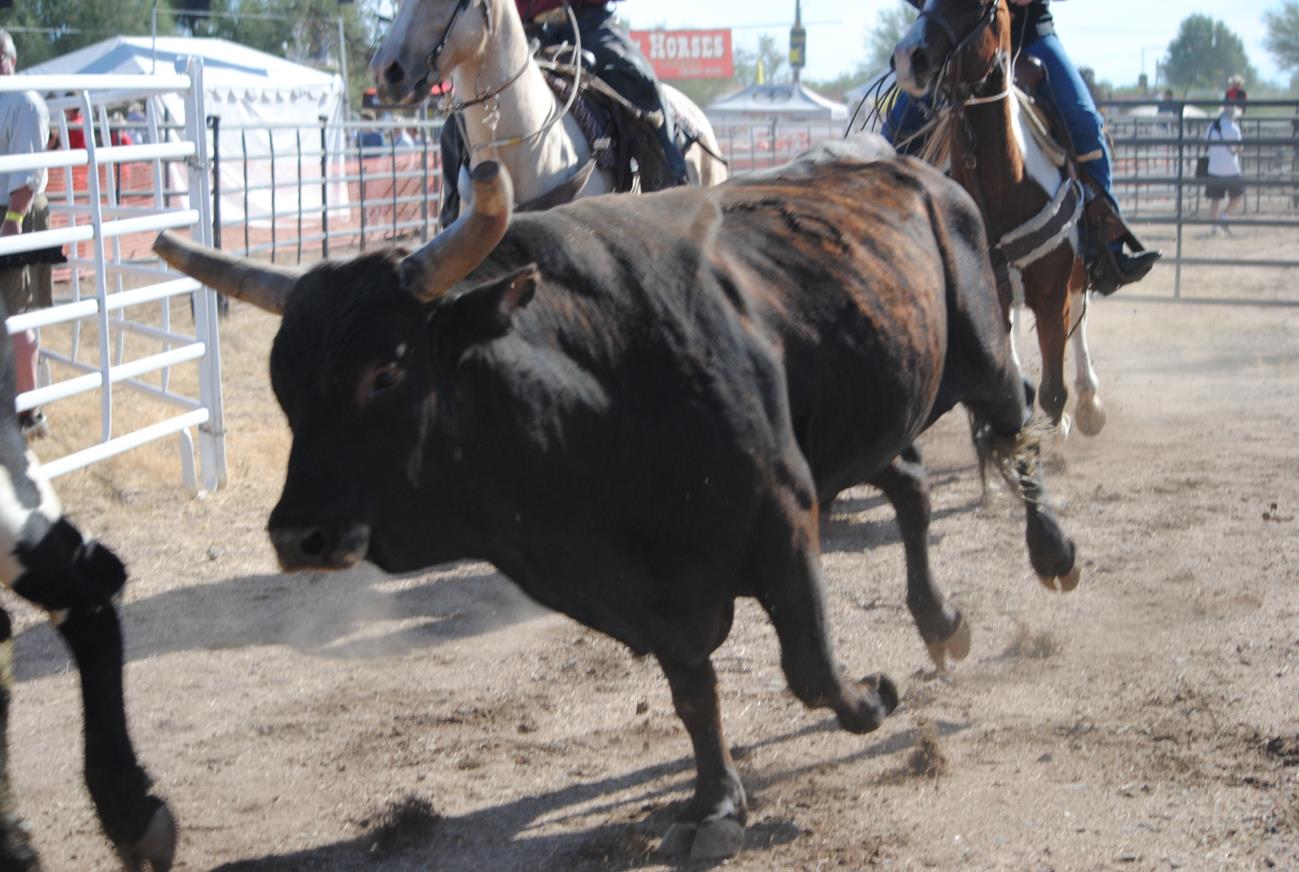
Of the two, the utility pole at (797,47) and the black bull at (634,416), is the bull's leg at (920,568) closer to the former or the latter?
the black bull at (634,416)

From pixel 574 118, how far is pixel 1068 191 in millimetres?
2387

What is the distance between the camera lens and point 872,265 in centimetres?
420

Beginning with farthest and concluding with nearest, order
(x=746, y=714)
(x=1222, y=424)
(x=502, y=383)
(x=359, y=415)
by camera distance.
Result: (x=1222, y=424) → (x=746, y=714) → (x=502, y=383) → (x=359, y=415)

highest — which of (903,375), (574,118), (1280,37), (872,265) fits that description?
(1280,37)

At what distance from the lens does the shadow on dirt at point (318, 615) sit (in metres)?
5.43

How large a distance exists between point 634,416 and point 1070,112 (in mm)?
4733

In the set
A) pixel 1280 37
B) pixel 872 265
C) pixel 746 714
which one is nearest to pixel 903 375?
pixel 872 265

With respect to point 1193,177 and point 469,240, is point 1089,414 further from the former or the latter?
point 1193,177

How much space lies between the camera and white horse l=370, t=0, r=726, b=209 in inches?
251

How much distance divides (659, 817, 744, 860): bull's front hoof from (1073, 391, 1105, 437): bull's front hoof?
5391 mm

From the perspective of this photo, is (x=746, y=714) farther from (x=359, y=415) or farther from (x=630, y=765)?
(x=359, y=415)

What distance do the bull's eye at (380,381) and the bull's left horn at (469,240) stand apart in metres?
0.17

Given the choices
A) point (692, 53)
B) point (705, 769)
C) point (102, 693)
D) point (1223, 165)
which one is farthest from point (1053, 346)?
point (692, 53)

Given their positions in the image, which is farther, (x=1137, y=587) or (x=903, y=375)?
(x=1137, y=587)
